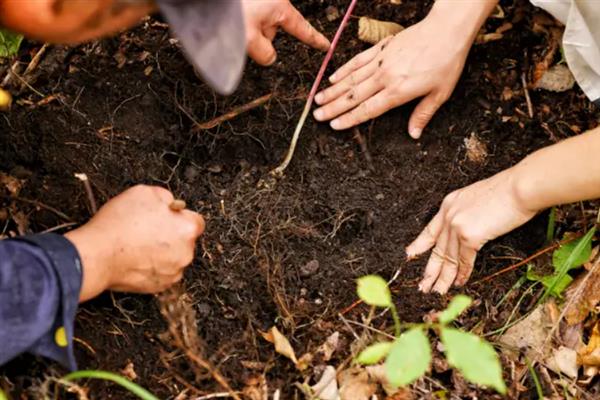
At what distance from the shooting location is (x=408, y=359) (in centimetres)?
125

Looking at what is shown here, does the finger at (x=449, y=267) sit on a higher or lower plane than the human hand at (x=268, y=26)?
lower

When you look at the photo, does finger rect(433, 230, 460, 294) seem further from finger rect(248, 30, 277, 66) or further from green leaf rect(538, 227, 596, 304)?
finger rect(248, 30, 277, 66)

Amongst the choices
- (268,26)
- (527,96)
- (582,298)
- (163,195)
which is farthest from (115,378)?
(527,96)

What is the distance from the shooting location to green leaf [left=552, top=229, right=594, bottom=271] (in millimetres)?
1885

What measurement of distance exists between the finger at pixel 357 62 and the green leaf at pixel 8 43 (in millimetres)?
815

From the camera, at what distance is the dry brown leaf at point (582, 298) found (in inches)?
75.1

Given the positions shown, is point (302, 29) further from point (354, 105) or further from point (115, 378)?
point (115, 378)

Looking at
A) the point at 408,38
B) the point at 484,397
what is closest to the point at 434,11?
the point at 408,38

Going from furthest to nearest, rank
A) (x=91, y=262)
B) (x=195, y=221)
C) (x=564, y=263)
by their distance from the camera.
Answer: (x=564, y=263)
(x=195, y=221)
(x=91, y=262)

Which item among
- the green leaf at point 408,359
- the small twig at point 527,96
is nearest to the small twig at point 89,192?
the green leaf at point 408,359

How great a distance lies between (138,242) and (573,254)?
1.04m

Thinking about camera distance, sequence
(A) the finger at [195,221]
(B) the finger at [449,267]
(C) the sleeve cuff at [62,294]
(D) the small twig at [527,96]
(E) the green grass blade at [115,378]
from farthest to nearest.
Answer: (D) the small twig at [527,96], (B) the finger at [449,267], (A) the finger at [195,221], (C) the sleeve cuff at [62,294], (E) the green grass blade at [115,378]

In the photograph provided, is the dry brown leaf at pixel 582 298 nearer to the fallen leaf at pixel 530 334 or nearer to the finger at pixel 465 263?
the fallen leaf at pixel 530 334

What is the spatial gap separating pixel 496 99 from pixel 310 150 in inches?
21.2
